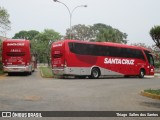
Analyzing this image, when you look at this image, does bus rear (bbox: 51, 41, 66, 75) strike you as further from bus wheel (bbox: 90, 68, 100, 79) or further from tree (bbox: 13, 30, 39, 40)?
tree (bbox: 13, 30, 39, 40)

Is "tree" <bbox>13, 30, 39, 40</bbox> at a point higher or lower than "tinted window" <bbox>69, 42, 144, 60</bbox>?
higher

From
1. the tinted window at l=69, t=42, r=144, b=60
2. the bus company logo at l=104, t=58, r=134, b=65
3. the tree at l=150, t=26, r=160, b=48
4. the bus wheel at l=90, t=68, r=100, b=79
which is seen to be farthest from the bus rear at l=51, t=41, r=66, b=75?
the tree at l=150, t=26, r=160, b=48

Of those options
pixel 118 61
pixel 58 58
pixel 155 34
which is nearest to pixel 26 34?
pixel 118 61

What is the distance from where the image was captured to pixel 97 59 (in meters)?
32.9

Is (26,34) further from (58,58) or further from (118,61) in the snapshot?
(58,58)

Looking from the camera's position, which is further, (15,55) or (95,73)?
(15,55)

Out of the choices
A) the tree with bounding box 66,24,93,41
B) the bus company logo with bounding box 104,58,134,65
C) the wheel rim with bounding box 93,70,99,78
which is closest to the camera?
the wheel rim with bounding box 93,70,99,78

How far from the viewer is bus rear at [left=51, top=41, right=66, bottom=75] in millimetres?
30594

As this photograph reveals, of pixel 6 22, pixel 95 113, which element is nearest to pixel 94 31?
pixel 6 22

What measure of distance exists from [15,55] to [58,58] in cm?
468

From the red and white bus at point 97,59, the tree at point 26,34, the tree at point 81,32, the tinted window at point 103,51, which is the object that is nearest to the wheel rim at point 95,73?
the red and white bus at point 97,59

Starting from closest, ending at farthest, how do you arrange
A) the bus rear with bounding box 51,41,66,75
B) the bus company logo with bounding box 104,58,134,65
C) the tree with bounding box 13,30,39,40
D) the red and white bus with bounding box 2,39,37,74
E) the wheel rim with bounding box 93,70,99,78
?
1. the bus rear with bounding box 51,41,66,75
2. the wheel rim with bounding box 93,70,99,78
3. the red and white bus with bounding box 2,39,37,74
4. the bus company logo with bounding box 104,58,134,65
5. the tree with bounding box 13,30,39,40

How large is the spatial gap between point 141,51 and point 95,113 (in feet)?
90.6

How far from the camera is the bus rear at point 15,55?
33469 mm
